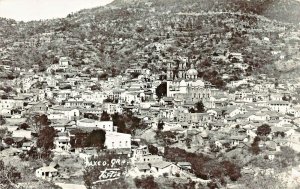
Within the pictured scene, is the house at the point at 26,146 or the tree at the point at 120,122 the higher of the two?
the tree at the point at 120,122

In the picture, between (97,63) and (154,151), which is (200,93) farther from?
(97,63)

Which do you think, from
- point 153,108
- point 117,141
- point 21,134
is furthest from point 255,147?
point 21,134

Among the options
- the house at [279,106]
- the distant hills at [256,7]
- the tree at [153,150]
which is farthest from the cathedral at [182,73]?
the distant hills at [256,7]

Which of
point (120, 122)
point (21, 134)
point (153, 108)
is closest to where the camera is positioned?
point (21, 134)

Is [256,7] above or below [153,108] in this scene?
above

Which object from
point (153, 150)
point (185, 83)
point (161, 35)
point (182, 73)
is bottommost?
point (153, 150)

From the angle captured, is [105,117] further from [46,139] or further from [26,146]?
[26,146]

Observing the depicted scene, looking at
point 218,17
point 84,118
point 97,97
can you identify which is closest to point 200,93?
point 97,97

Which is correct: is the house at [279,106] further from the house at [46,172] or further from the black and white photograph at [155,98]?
the house at [46,172]
